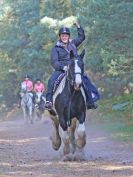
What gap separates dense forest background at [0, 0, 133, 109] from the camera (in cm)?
1998

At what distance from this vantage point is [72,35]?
2447 cm

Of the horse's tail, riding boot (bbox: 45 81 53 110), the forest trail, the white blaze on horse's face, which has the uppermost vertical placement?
the white blaze on horse's face

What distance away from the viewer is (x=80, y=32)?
12180 millimetres

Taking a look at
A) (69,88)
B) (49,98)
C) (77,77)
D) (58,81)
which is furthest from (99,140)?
(77,77)

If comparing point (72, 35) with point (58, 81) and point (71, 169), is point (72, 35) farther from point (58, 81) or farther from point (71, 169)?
point (71, 169)

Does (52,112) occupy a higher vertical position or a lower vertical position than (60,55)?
lower

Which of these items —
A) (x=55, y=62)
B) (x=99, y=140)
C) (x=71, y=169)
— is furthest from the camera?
(x=99, y=140)

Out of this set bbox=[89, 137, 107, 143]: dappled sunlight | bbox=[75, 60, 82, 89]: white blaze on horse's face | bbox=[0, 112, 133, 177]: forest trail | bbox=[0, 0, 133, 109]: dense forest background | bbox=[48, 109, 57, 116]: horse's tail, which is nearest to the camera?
bbox=[0, 112, 133, 177]: forest trail

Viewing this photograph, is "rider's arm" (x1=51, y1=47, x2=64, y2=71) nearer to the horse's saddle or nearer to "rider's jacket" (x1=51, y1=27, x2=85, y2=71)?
"rider's jacket" (x1=51, y1=27, x2=85, y2=71)

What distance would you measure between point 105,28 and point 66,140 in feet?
32.1

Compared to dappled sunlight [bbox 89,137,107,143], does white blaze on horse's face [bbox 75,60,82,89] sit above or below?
above

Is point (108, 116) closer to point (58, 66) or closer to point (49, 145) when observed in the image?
point (49, 145)

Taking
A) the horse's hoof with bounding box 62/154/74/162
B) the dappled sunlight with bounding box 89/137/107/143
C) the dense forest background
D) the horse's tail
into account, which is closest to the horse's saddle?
the horse's tail

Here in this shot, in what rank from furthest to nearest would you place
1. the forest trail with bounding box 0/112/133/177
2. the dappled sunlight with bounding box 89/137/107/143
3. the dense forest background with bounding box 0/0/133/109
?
1. the dense forest background with bounding box 0/0/133/109
2. the dappled sunlight with bounding box 89/137/107/143
3. the forest trail with bounding box 0/112/133/177
